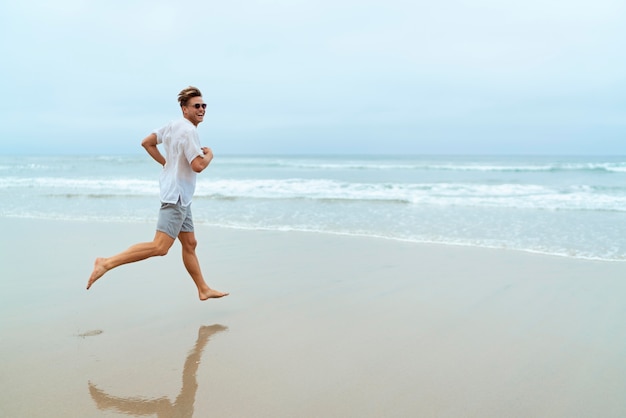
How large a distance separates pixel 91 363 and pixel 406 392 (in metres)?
1.90

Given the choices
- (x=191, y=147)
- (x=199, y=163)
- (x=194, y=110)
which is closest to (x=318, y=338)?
(x=199, y=163)

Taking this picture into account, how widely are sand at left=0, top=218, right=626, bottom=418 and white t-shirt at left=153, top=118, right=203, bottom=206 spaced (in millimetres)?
1015

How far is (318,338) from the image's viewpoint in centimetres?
371

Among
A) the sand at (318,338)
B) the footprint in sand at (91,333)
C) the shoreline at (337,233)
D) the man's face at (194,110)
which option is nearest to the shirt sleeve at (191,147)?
Result: the man's face at (194,110)

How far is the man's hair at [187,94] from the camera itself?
12.5 ft

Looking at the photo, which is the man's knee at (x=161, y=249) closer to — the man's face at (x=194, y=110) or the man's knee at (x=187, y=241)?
the man's knee at (x=187, y=241)

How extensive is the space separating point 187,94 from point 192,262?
4.44 ft

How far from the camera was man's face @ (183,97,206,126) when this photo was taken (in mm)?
3832

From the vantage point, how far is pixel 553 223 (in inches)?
389

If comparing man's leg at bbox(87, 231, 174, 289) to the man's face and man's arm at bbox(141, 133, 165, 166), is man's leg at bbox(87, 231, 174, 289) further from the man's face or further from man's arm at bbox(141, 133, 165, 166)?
the man's face

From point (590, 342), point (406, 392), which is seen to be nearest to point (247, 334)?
point (406, 392)

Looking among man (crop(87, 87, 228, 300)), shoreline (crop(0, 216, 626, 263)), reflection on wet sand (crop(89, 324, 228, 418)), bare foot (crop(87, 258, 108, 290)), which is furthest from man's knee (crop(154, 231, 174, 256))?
shoreline (crop(0, 216, 626, 263))

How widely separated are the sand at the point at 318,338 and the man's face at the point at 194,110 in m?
1.56

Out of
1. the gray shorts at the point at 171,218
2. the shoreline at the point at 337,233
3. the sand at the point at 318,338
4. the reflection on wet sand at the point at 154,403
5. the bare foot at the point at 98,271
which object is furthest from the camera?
the shoreline at the point at 337,233
